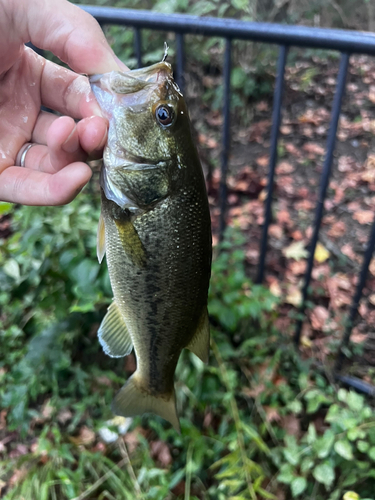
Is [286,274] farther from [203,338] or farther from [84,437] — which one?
[203,338]

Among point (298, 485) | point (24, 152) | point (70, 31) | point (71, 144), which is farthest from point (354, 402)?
point (70, 31)

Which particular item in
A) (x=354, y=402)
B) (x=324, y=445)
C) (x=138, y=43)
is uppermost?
(x=138, y=43)

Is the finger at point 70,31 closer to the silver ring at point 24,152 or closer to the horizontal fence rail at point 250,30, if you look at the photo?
the silver ring at point 24,152

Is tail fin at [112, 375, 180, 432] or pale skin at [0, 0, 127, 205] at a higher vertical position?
pale skin at [0, 0, 127, 205]

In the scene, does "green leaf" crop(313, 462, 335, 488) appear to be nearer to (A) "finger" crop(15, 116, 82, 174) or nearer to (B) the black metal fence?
(B) the black metal fence

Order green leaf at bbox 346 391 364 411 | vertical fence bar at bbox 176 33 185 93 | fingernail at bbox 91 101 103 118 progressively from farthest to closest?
vertical fence bar at bbox 176 33 185 93
green leaf at bbox 346 391 364 411
fingernail at bbox 91 101 103 118

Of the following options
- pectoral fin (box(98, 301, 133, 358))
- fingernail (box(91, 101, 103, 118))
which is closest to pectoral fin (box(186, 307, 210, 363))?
pectoral fin (box(98, 301, 133, 358))
